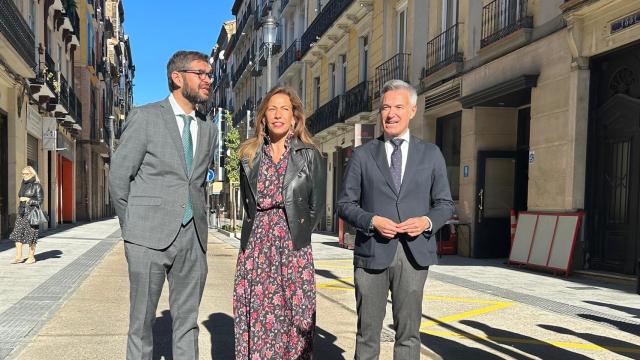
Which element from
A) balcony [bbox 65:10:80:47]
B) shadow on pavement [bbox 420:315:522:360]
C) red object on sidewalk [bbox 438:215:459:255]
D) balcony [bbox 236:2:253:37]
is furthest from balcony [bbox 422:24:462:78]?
balcony [bbox 236:2:253:37]

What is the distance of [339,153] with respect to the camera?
23281 mm

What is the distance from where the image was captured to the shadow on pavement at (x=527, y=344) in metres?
4.44

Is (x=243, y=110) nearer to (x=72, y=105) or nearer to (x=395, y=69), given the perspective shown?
(x=72, y=105)

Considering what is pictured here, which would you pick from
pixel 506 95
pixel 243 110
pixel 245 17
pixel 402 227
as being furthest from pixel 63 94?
pixel 245 17

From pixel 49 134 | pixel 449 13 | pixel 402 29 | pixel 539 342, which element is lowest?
pixel 539 342

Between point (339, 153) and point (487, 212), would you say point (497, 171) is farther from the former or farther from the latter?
point (339, 153)

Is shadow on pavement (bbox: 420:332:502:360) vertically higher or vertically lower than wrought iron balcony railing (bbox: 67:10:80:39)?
lower

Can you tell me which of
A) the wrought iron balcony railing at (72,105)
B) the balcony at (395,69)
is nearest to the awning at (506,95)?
the balcony at (395,69)

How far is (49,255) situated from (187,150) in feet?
32.5

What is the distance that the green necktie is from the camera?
301 cm

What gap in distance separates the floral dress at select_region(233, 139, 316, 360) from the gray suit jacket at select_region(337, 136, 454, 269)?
37 centimetres

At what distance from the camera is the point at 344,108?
20.9 meters

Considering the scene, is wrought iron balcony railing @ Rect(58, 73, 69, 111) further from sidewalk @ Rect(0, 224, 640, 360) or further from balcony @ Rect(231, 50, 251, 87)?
balcony @ Rect(231, 50, 251, 87)

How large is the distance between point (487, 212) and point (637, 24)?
5.55m
